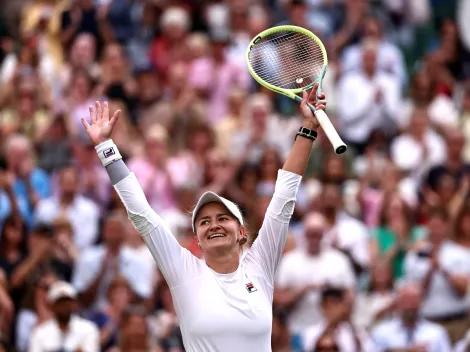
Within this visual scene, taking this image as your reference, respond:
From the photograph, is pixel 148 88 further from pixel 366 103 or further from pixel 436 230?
pixel 436 230

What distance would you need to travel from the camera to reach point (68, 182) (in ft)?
39.0

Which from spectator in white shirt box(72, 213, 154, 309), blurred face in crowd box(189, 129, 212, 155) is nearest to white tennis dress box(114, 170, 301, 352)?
spectator in white shirt box(72, 213, 154, 309)

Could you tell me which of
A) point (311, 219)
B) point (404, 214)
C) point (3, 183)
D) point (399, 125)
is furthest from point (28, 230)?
point (399, 125)

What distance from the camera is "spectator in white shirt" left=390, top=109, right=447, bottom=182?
→ 1322cm

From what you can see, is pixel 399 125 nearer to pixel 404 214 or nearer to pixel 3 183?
pixel 404 214

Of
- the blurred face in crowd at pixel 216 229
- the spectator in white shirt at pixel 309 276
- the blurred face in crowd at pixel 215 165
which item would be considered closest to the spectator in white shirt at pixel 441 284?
the spectator in white shirt at pixel 309 276

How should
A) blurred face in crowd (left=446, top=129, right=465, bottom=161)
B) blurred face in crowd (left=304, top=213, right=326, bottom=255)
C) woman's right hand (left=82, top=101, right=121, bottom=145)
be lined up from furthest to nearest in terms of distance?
blurred face in crowd (left=446, top=129, right=465, bottom=161) → blurred face in crowd (left=304, top=213, right=326, bottom=255) → woman's right hand (left=82, top=101, right=121, bottom=145)

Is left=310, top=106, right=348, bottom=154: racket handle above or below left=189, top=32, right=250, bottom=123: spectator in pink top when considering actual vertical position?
below

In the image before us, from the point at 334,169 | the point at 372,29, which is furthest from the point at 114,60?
the point at 372,29

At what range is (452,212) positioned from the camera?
1202cm

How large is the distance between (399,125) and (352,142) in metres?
0.65

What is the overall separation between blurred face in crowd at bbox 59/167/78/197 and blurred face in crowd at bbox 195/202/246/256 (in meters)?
5.65

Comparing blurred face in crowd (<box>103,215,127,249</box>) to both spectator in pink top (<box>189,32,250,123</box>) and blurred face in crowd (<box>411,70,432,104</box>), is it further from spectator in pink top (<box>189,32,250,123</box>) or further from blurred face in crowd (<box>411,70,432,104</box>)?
blurred face in crowd (<box>411,70,432,104</box>)

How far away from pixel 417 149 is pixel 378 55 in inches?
60.1
